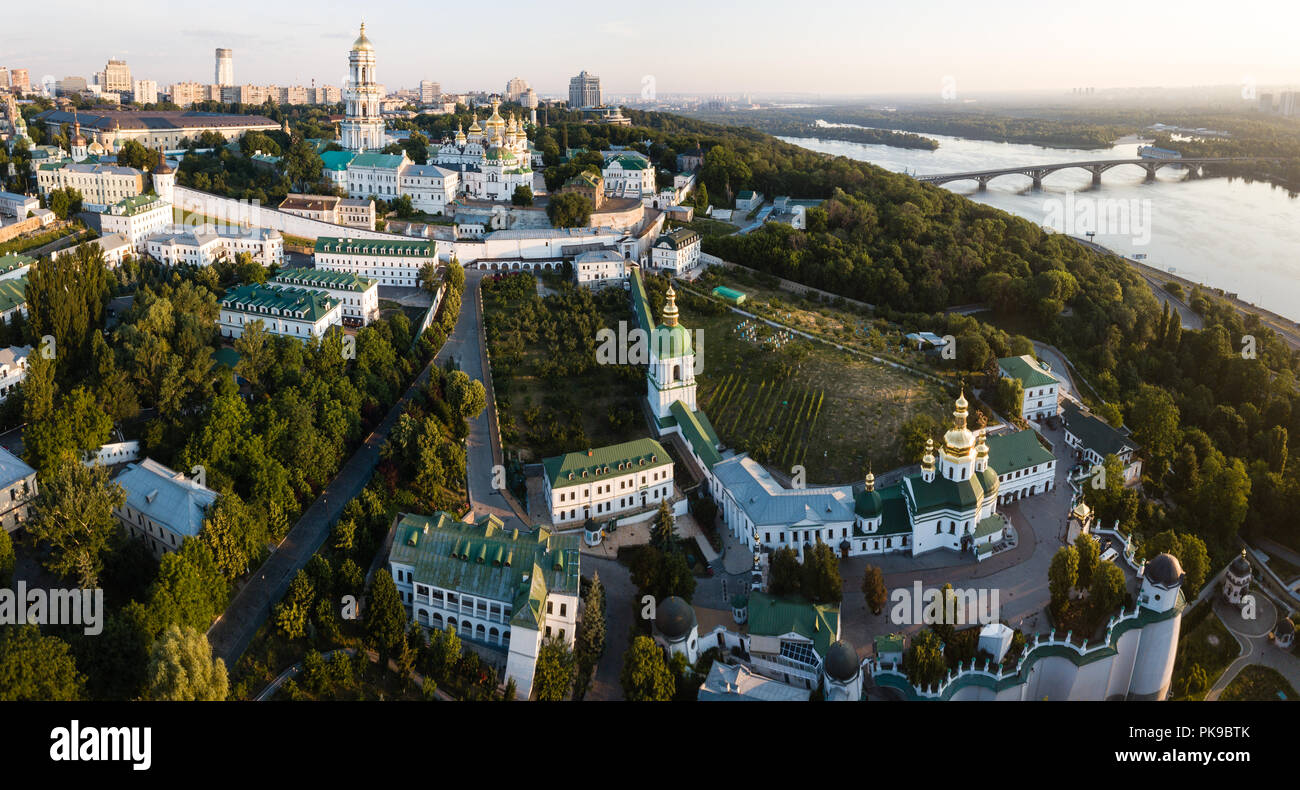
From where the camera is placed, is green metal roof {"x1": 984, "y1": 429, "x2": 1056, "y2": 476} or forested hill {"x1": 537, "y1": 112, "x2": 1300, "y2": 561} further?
forested hill {"x1": 537, "y1": 112, "x2": 1300, "y2": 561}

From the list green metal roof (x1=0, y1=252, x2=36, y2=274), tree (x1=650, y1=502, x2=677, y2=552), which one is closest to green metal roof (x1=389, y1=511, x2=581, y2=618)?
tree (x1=650, y1=502, x2=677, y2=552)

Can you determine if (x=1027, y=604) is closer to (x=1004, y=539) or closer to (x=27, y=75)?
(x=1004, y=539)

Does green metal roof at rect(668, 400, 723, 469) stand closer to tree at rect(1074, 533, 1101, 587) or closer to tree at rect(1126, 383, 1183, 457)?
tree at rect(1074, 533, 1101, 587)

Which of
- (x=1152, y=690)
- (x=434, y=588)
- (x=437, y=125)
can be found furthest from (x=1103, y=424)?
(x=437, y=125)

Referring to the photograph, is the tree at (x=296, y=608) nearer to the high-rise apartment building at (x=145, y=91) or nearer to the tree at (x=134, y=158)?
the tree at (x=134, y=158)

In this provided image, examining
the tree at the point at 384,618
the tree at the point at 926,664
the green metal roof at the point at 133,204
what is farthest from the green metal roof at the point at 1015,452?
the green metal roof at the point at 133,204

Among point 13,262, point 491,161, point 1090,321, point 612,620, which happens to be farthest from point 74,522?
point 1090,321
